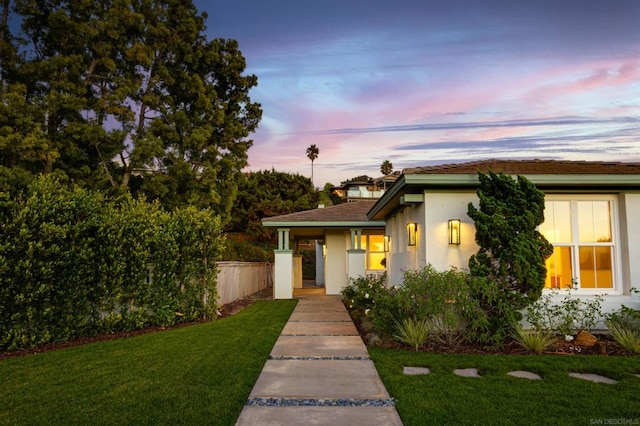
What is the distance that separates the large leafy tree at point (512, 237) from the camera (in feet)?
22.2

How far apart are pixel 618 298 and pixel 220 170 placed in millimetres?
18397

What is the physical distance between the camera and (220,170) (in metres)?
22.1

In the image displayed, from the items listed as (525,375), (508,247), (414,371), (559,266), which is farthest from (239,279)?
(525,375)

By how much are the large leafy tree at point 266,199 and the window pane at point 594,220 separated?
26.6 meters

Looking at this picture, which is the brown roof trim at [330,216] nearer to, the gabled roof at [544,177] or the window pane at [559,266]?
the gabled roof at [544,177]

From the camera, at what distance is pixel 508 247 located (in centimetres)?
688

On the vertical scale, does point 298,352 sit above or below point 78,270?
below

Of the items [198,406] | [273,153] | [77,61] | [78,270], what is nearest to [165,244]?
[78,270]

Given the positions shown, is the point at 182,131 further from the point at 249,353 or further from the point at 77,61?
the point at 249,353

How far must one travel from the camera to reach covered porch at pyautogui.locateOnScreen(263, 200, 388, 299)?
1561 centimetres

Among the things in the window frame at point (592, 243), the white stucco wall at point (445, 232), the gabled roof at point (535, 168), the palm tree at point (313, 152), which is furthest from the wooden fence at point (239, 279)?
the palm tree at point (313, 152)

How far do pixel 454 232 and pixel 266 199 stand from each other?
27980 mm

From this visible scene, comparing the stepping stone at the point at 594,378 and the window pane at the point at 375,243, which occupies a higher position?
the window pane at the point at 375,243

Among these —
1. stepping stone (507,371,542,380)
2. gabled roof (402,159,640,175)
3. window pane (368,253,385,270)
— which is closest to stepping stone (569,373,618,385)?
stepping stone (507,371,542,380)
